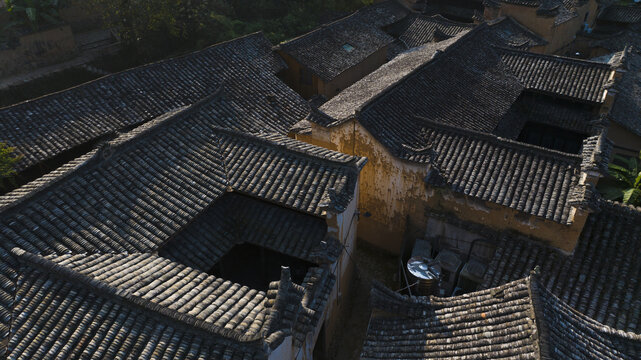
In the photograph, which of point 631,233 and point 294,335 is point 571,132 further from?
point 294,335

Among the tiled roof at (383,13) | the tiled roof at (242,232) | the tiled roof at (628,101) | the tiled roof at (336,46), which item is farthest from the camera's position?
the tiled roof at (383,13)

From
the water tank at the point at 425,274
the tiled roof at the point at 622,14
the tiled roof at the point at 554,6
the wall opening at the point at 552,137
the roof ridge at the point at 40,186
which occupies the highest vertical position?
the tiled roof at the point at 622,14

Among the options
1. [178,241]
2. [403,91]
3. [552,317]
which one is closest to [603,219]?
[552,317]

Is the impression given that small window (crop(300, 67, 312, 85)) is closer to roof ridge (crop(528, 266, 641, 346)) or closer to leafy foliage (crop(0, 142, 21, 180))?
leafy foliage (crop(0, 142, 21, 180))

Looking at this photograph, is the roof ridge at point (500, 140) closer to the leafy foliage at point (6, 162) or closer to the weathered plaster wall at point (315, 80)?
the weathered plaster wall at point (315, 80)

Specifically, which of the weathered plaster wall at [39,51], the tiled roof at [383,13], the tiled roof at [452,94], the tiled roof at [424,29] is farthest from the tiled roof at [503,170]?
the weathered plaster wall at [39,51]
